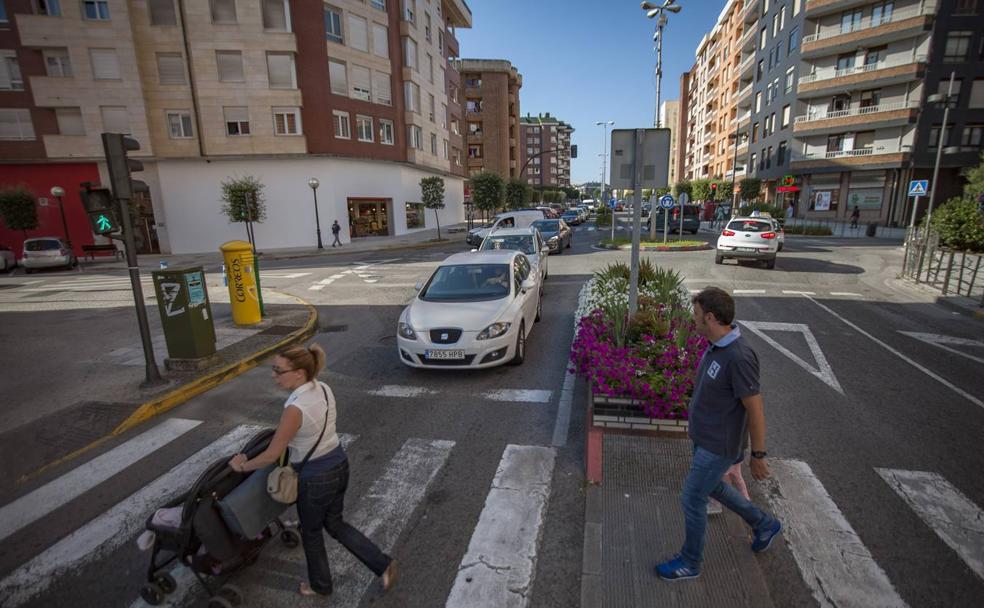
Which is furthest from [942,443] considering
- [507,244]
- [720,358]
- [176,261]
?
[176,261]

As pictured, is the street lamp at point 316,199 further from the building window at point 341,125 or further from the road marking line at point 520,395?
the road marking line at point 520,395

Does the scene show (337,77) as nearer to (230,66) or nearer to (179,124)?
(230,66)

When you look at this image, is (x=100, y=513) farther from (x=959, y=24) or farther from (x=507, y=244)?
(x=959, y=24)

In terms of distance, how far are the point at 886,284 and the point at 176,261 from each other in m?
30.5

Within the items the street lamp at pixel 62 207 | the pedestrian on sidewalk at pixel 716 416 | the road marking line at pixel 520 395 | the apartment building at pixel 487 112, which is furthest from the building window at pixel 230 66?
the apartment building at pixel 487 112

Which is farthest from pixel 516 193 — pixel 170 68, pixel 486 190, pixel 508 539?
pixel 508 539

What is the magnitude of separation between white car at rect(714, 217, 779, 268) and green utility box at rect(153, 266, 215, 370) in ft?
51.4

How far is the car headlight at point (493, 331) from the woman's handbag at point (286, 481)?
12.3 feet

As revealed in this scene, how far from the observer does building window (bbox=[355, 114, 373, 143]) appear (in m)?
30.3

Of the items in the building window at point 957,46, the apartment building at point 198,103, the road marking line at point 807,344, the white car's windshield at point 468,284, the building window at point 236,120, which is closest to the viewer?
the road marking line at point 807,344

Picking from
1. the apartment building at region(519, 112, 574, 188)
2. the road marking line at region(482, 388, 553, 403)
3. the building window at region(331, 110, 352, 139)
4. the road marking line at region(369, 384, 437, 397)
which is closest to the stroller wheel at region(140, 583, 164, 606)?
the road marking line at region(369, 384, 437, 397)

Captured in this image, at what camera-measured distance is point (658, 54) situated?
850 inches

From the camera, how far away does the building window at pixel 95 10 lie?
2484cm

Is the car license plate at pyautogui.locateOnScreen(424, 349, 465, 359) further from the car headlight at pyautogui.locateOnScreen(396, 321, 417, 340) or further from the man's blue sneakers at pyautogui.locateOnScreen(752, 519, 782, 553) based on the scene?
the man's blue sneakers at pyautogui.locateOnScreen(752, 519, 782, 553)
